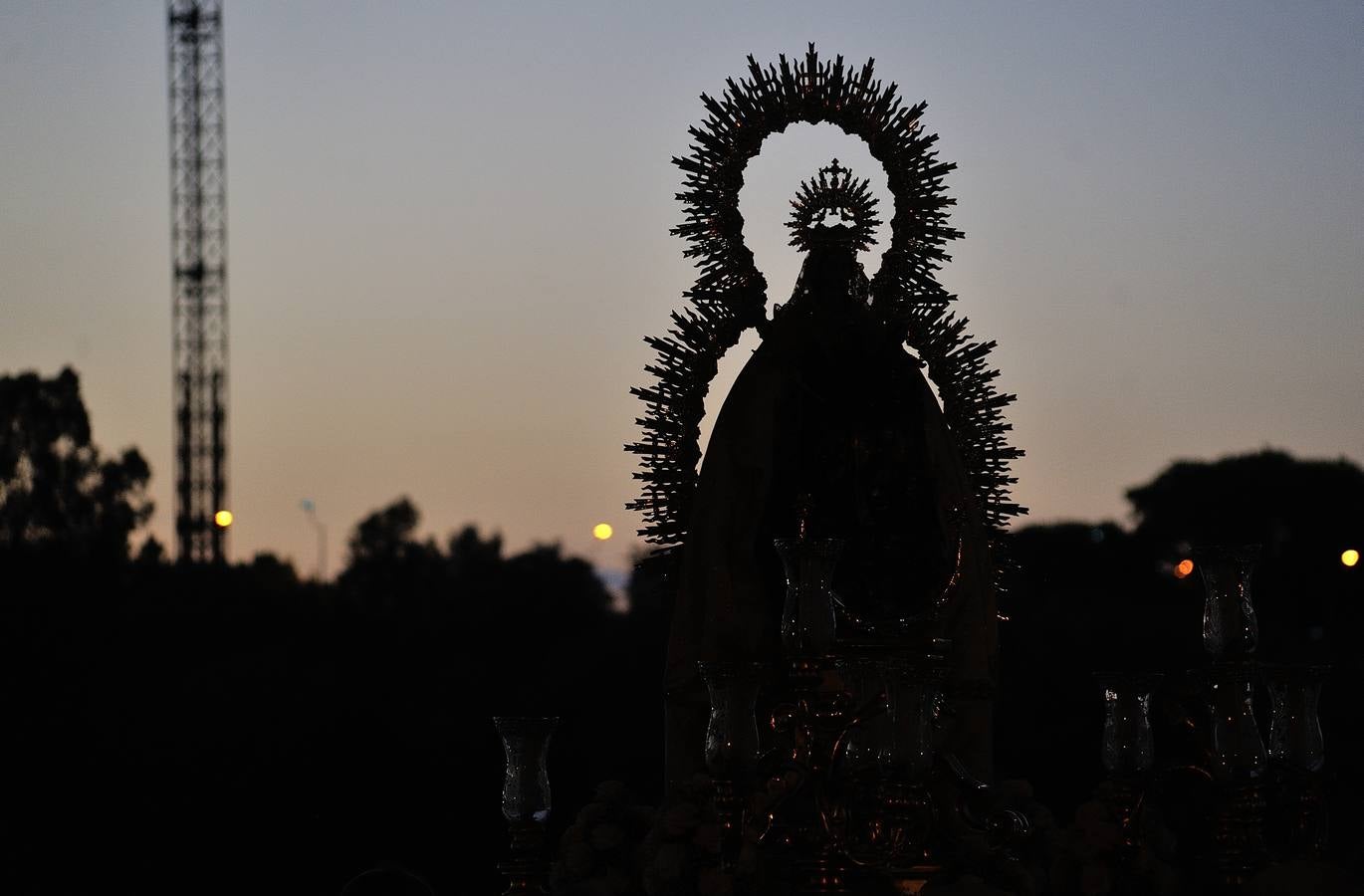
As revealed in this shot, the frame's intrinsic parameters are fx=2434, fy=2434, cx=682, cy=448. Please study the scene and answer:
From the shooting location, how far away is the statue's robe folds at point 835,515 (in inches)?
367

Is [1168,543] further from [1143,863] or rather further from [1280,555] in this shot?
[1143,863]

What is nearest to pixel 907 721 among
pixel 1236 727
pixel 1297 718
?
pixel 1236 727

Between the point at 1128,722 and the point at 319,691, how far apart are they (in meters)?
24.1

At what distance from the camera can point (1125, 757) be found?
26.1ft

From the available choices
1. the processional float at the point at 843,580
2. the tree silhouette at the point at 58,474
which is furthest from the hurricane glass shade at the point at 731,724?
the tree silhouette at the point at 58,474

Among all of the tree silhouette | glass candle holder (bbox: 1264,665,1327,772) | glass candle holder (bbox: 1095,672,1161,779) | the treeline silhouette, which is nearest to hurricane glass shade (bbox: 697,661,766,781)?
glass candle holder (bbox: 1095,672,1161,779)

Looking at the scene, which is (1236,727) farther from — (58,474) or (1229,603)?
(58,474)

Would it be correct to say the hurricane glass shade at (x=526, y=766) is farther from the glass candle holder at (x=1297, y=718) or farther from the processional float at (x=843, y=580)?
the glass candle holder at (x=1297, y=718)

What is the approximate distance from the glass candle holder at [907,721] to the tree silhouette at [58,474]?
3332 centimetres

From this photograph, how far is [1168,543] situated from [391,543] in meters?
20.1

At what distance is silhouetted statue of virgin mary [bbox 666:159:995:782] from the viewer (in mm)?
9320

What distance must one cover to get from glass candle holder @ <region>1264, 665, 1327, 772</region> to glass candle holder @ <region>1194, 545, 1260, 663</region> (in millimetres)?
226

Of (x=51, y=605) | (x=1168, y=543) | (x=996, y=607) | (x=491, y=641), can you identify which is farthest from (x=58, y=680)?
(x=1168, y=543)

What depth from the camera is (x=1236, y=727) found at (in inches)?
305
